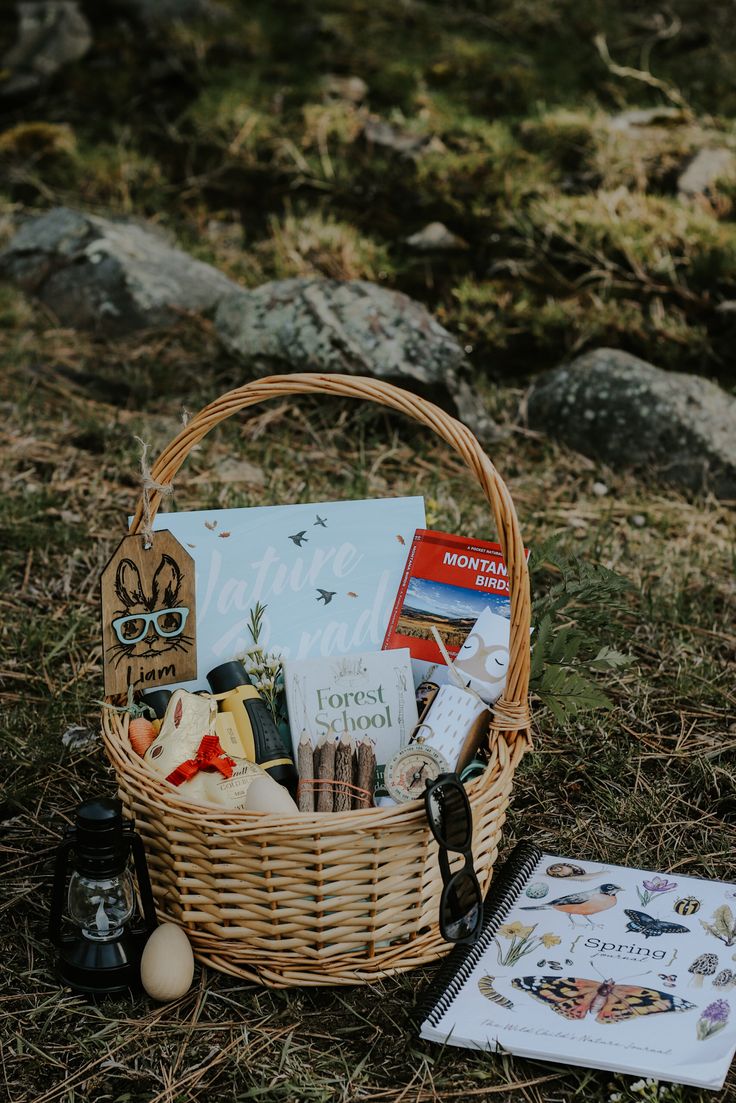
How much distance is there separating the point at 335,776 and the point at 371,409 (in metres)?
2.08

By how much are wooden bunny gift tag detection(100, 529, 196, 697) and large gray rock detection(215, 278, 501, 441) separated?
5.91ft

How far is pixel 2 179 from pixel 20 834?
4250 mm

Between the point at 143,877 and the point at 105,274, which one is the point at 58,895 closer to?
Result: the point at 143,877

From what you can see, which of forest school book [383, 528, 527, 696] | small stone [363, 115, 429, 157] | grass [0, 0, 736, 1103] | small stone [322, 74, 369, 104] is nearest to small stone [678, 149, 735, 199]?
grass [0, 0, 736, 1103]

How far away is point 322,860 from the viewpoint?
1412 mm

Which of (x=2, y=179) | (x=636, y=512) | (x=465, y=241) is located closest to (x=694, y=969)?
(x=636, y=512)

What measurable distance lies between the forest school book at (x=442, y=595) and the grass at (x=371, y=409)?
0.45ft

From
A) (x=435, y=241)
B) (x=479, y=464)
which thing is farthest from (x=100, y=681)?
(x=435, y=241)

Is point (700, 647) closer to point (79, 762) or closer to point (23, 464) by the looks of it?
point (79, 762)

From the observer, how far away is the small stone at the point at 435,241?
179 inches

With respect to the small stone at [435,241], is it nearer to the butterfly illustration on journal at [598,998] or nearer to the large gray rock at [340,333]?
the large gray rock at [340,333]

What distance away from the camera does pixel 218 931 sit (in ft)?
4.96

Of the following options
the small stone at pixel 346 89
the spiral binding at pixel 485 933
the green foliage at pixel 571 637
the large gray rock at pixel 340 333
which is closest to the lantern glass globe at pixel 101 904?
the spiral binding at pixel 485 933

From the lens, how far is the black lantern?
1485mm
